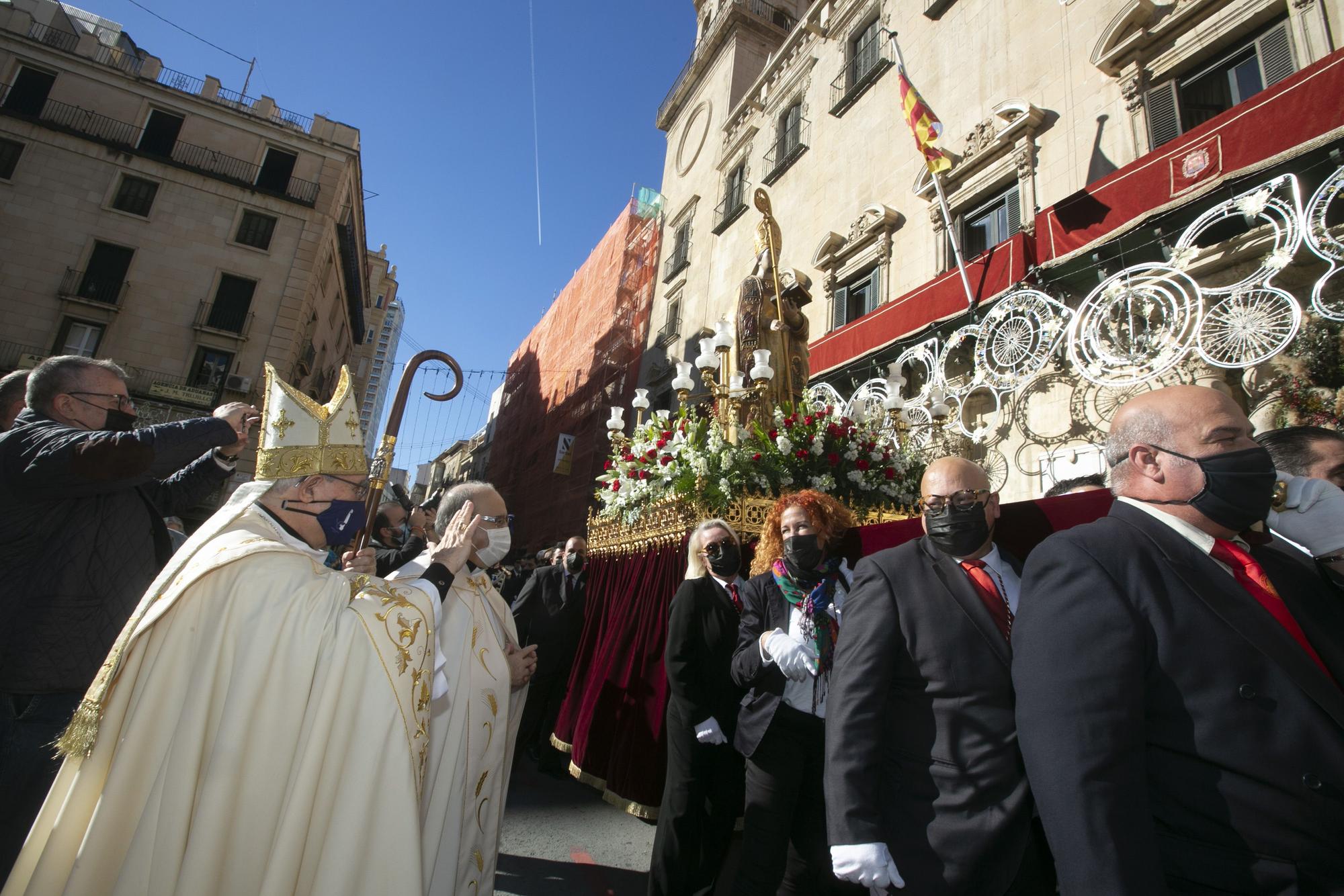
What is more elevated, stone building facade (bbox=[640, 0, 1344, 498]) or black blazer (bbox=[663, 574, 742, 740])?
stone building facade (bbox=[640, 0, 1344, 498])

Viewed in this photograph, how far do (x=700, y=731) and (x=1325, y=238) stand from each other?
5.61 m

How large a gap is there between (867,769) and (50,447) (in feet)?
9.04

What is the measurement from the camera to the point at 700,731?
288 centimetres

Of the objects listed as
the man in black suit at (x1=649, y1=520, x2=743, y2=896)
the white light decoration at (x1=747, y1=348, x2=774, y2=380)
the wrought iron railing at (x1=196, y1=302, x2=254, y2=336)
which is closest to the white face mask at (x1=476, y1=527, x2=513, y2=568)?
the man in black suit at (x1=649, y1=520, x2=743, y2=896)

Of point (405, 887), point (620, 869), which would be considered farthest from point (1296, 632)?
point (620, 869)

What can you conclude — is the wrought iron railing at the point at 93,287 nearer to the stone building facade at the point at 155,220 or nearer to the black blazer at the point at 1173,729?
the stone building facade at the point at 155,220

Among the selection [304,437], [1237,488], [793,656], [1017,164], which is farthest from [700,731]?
[1017,164]

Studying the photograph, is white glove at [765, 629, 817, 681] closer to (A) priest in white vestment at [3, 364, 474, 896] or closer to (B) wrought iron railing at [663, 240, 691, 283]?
(A) priest in white vestment at [3, 364, 474, 896]

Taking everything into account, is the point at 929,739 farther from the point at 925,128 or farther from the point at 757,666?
the point at 925,128

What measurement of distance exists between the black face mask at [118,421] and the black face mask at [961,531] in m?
3.00

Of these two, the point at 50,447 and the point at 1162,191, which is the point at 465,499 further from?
the point at 1162,191

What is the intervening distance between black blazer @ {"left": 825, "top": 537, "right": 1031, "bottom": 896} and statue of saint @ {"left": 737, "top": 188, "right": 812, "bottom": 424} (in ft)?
12.7

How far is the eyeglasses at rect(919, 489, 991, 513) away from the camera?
2111mm

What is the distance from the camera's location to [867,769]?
5.78ft
